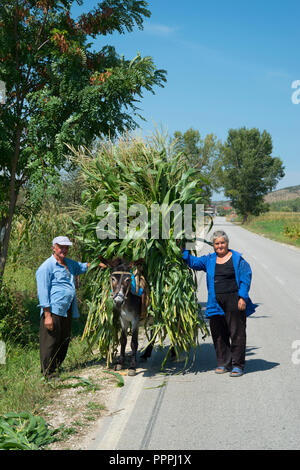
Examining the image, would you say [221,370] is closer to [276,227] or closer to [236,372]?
[236,372]

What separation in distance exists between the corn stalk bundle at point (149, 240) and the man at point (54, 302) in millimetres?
391

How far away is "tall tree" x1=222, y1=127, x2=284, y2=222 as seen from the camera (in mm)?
82438

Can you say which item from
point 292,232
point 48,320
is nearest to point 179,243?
point 48,320

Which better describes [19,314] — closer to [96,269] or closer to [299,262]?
[96,269]

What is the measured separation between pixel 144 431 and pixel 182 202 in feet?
9.77

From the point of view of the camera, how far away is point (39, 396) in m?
5.66

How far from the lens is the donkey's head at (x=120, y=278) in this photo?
228 inches

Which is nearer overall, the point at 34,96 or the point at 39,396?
the point at 39,396

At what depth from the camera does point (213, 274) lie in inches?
263

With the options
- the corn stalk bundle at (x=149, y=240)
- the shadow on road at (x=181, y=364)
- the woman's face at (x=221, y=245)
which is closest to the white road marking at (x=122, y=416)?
the shadow on road at (x=181, y=364)

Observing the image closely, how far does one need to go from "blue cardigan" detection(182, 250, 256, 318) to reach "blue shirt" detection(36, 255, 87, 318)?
5.20 ft

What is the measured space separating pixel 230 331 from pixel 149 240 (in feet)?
5.33

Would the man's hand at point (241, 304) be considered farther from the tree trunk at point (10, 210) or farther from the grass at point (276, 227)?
the grass at point (276, 227)
